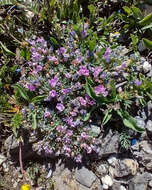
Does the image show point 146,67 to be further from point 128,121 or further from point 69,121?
point 69,121

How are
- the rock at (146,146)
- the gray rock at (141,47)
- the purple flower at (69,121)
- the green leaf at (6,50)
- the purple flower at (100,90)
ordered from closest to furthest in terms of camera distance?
1. the purple flower at (100,90)
2. the purple flower at (69,121)
3. the rock at (146,146)
4. the gray rock at (141,47)
5. the green leaf at (6,50)

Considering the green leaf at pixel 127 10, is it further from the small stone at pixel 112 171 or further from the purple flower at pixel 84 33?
the small stone at pixel 112 171

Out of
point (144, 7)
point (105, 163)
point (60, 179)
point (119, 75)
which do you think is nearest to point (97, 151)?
point (105, 163)

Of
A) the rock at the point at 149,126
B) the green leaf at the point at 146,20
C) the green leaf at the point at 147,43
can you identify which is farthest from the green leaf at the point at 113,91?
the green leaf at the point at 146,20

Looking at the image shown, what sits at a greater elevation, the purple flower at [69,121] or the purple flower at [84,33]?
the purple flower at [84,33]

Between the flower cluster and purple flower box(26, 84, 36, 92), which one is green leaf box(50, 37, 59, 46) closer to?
the flower cluster

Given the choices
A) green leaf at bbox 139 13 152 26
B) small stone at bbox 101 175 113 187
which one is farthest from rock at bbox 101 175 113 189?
green leaf at bbox 139 13 152 26
